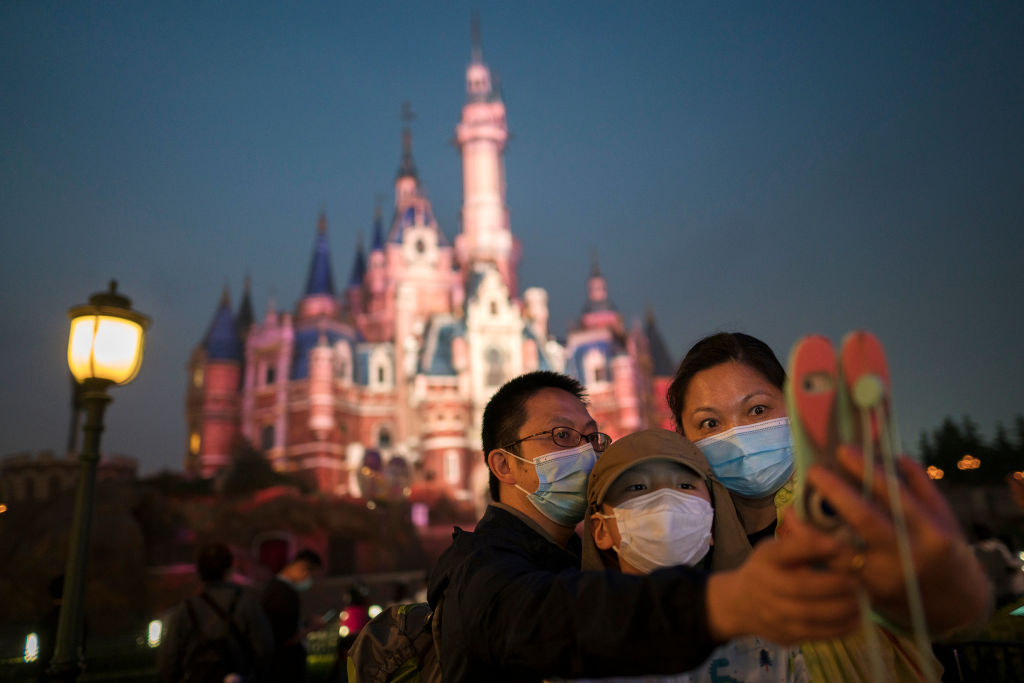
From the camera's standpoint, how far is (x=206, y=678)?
14.8ft

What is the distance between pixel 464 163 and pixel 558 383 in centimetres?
4583

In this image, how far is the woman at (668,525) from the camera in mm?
1945

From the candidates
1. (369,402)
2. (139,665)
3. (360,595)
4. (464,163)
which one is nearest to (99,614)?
(139,665)

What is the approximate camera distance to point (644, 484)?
204 cm

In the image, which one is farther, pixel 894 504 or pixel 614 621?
pixel 614 621

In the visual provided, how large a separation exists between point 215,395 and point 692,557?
A: 1579 inches

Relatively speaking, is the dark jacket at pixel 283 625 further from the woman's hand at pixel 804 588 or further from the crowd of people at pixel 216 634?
the woman's hand at pixel 804 588

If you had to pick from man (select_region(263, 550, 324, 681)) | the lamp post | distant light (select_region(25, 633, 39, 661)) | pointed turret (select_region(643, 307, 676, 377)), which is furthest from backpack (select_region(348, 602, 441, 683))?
pointed turret (select_region(643, 307, 676, 377))

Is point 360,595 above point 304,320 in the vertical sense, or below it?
below

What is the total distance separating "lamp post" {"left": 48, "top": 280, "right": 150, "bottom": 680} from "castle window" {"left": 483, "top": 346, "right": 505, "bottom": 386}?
32478 millimetres

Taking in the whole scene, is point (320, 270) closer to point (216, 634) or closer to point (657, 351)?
point (657, 351)

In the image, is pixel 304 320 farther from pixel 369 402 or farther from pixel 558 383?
pixel 558 383

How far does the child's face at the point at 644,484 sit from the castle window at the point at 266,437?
37.5 metres

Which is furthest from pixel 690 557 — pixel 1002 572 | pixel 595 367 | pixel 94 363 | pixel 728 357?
pixel 595 367
